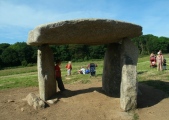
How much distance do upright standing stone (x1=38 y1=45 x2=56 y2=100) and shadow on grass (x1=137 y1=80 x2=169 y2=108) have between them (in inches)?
141

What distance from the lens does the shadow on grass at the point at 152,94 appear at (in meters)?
9.12

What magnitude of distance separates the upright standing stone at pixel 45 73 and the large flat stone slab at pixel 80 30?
3.17 feet

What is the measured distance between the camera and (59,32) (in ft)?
25.8

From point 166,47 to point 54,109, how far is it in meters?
87.4

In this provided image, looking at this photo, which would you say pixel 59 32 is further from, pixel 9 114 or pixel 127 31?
pixel 9 114

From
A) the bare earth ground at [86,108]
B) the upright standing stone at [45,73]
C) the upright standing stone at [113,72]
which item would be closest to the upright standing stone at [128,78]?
the bare earth ground at [86,108]

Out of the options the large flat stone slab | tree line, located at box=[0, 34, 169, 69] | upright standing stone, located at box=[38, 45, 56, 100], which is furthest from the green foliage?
the large flat stone slab

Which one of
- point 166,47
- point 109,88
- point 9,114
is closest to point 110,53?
point 109,88

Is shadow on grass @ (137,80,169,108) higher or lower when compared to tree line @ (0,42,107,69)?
lower

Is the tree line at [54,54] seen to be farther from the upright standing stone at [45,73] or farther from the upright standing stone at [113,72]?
the upright standing stone at [45,73]

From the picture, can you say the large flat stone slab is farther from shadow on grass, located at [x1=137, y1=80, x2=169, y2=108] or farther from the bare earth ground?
shadow on grass, located at [x1=137, y1=80, x2=169, y2=108]

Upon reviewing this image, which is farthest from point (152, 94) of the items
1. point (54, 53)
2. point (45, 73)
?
point (54, 53)

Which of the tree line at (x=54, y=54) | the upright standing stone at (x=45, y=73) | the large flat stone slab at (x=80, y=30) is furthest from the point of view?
the tree line at (x=54, y=54)

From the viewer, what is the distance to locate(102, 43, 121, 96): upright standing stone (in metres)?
10.2
